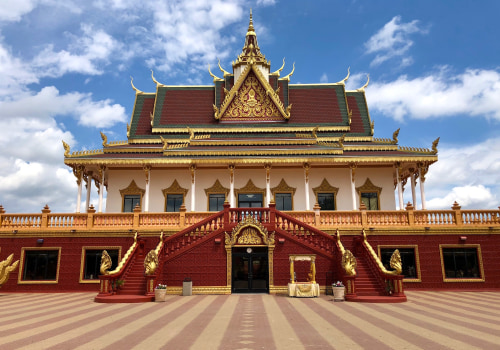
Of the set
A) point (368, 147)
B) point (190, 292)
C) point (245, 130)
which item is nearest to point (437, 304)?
point (190, 292)

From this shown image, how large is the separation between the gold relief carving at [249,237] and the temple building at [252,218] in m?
0.05

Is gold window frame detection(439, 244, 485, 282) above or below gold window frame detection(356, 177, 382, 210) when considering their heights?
below

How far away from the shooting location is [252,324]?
1020 cm

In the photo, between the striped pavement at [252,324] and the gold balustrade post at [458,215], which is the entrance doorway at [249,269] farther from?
the gold balustrade post at [458,215]

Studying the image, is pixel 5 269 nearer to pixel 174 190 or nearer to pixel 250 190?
pixel 174 190

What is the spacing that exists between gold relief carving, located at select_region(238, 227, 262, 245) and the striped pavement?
3.00 meters

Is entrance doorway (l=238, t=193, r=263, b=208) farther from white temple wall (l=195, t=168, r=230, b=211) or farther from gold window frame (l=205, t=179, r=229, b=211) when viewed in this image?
white temple wall (l=195, t=168, r=230, b=211)

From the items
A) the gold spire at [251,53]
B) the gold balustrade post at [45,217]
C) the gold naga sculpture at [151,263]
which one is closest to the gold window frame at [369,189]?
the gold spire at [251,53]

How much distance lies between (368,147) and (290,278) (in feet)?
39.7

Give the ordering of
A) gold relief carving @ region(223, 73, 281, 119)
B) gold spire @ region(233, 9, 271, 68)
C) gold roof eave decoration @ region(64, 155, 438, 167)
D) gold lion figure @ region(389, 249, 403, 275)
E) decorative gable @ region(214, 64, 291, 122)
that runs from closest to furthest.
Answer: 1. gold lion figure @ region(389, 249, 403, 275)
2. gold roof eave decoration @ region(64, 155, 438, 167)
3. decorative gable @ region(214, 64, 291, 122)
4. gold relief carving @ region(223, 73, 281, 119)
5. gold spire @ region(233, 9, 271, 68)

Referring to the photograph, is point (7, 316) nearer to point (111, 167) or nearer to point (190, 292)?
point (190, 292)

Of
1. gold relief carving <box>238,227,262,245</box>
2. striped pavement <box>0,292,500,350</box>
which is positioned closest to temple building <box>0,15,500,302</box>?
gold relief carving <box>238,227,262,245</box>

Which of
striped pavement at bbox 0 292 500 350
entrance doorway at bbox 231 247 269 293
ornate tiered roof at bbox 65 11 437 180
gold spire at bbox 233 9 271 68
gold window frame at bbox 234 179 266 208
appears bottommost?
striped pavement at bbox 0 292 500 350

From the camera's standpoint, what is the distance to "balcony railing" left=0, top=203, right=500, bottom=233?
1939 centimetres
